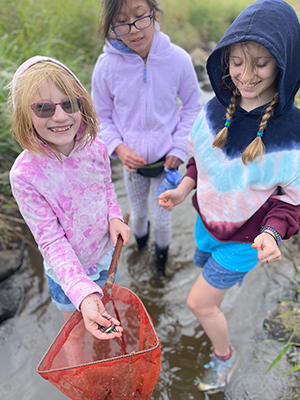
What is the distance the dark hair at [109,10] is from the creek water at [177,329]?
1.95 metres

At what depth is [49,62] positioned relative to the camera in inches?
52.4

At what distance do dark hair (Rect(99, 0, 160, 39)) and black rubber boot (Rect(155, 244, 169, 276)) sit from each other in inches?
67.4

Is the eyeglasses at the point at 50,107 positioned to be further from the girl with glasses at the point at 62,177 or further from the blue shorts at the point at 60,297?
the blue shorts at the point at 60,297

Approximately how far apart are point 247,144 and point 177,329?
64.5 inches

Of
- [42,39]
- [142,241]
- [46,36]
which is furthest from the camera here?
[46,36]

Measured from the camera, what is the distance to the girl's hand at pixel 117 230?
1.60 metres

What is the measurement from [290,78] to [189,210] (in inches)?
94.8

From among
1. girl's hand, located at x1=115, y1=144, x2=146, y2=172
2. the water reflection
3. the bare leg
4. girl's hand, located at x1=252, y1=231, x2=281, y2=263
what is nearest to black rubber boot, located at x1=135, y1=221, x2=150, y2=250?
the water reflection

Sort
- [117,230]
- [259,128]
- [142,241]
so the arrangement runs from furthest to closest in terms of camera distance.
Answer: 1. [142,241]
2. [117,230]
3. [259,128]

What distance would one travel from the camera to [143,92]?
2.05m

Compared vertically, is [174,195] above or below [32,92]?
below

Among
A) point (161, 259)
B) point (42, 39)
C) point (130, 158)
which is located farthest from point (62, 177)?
point (42, 39)

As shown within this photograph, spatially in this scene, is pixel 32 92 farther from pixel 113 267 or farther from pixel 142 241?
pixel 142 241

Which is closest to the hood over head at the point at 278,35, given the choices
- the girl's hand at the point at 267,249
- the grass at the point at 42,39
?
the girl's hand at the point at 267,249
